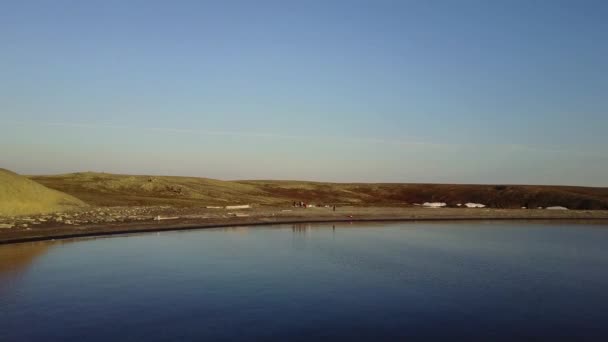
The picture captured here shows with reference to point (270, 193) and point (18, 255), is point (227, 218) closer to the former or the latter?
point (18, 255)

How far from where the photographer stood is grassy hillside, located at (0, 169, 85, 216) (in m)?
47.1

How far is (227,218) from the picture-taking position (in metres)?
58.6

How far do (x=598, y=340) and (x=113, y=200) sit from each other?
64913mm

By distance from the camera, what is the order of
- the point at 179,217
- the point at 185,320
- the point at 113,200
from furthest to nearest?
the point at 113,200 < the point at 179,217 < the point at 185,320

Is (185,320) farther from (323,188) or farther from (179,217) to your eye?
(323,188)

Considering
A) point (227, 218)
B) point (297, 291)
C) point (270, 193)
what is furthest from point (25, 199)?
point (270, 193)

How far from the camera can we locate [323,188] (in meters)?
130

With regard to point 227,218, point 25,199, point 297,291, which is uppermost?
point 25,199

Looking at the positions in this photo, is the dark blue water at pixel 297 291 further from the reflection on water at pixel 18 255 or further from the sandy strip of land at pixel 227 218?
the sandy strip of land at pixel 227 218

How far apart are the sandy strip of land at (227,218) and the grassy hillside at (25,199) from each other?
3.31m

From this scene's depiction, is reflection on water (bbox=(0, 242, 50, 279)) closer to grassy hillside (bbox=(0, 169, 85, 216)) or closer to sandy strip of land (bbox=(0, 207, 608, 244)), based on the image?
sandy strip of land (bbox=(0, 207, 608, 244))

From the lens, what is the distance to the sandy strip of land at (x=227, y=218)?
137 ft

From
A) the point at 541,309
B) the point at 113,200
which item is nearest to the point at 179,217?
the point at 113,200

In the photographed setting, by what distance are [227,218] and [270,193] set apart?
176ft
